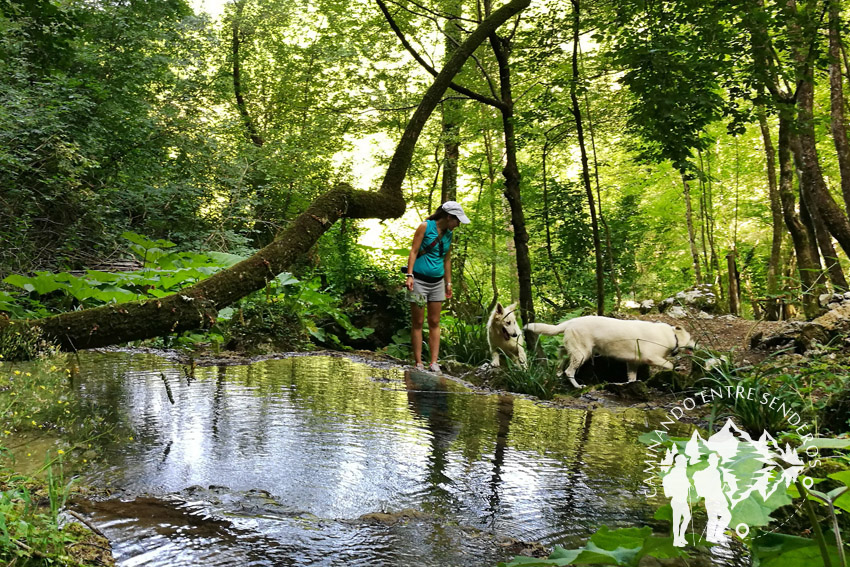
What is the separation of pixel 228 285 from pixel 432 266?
2567mm

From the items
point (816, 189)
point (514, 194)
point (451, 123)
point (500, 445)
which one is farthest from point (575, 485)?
point (451, 123)

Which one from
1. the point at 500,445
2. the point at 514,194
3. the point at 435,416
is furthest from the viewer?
the point at 514,194

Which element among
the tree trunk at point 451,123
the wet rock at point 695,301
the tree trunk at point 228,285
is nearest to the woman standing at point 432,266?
the tree trunk at point 228,285

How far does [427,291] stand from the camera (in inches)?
275

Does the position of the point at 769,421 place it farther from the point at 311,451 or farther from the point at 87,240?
the point at 87,240

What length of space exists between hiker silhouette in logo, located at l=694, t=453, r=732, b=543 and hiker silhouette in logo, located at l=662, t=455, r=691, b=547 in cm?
1

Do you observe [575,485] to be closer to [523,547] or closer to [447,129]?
[523,547]

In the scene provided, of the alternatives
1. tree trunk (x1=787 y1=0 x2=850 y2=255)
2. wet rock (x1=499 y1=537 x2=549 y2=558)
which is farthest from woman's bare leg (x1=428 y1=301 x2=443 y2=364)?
tree trunk (x1=787 y1=0 x2=850 y2=255)

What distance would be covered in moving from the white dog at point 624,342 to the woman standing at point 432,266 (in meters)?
1.61

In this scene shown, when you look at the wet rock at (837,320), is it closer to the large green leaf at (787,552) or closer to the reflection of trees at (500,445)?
the reflection of trees at (500,445)

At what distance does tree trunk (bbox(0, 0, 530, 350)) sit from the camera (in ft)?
14.8

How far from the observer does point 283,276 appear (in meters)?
8.95

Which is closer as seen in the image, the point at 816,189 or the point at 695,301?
the point at 816,189

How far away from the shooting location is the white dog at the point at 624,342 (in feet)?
19.8
